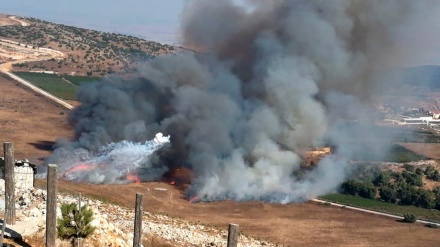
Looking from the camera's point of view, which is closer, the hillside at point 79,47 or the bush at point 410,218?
the bush at point 410,218

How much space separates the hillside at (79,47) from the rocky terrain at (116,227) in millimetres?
65554

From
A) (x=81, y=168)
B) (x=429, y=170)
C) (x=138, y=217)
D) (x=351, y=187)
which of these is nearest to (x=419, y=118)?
(x=429, y=170)

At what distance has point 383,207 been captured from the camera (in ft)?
128

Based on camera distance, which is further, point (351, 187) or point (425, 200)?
point (351, 187)

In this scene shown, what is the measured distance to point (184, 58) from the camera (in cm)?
4728

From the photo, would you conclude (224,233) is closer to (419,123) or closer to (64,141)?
(64,141)

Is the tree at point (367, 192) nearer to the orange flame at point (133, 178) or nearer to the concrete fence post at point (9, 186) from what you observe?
the orange flame at point (133, 178)

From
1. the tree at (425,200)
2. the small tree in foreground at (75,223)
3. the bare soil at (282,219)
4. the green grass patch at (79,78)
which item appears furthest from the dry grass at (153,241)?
the green grass patch at (79,78)

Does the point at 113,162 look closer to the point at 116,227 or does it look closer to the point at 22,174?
the point at 22,174

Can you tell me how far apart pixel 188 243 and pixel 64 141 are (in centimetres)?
2218

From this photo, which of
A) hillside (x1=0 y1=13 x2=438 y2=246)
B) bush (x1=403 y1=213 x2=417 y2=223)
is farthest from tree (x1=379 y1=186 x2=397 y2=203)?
bush (x1=403 y1=213 x2=417 y2=223)

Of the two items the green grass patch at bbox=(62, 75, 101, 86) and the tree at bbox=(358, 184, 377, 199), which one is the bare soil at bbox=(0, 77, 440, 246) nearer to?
the tree at bbox=(358, 184, 377, 199)

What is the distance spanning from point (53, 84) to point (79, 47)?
35.4 m

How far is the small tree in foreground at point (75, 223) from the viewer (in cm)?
1686
